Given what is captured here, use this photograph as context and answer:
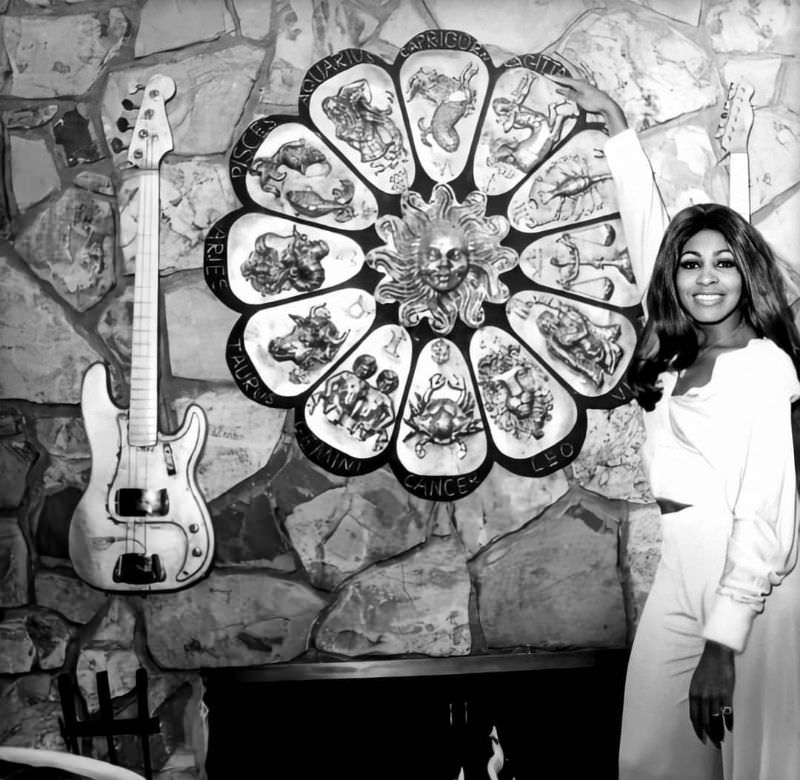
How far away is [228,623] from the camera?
2111mm

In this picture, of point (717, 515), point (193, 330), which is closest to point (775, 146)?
point (717, 515)

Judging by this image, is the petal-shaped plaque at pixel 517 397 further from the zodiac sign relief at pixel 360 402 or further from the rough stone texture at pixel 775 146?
the rough stone texture at pixel 775 146

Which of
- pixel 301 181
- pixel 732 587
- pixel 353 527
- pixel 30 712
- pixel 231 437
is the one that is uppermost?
pixel 301 181

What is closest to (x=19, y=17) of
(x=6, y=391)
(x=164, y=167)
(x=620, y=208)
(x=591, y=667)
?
(x=164, y=167)

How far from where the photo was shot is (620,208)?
2.22m

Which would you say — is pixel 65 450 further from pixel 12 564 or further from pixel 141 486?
pixel 12 564

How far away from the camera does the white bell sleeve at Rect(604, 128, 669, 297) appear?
2191mm

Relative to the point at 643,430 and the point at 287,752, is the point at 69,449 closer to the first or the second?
the point at 287,752

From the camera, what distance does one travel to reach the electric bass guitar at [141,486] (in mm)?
2094

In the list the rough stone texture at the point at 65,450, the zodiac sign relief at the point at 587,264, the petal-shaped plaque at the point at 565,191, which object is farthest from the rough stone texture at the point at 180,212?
the zodiac sign relief at the point at 587,264

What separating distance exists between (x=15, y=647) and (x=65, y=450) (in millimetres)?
539

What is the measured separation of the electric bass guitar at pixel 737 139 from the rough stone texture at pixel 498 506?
3.14 ft

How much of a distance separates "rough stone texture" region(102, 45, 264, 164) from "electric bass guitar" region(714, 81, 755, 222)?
1342 mm

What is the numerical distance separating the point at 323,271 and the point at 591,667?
1.27 metres
